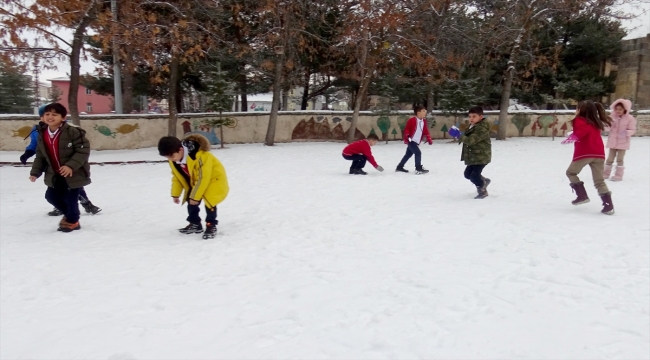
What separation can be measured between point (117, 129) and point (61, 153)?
13.7 m

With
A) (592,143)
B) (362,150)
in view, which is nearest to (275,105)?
(362,150)

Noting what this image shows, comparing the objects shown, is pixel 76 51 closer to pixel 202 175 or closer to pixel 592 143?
pixel 202 175

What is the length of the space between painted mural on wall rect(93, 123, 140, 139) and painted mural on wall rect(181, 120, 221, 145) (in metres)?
1.85

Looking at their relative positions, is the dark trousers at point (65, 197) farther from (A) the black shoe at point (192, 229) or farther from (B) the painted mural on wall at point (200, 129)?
(B) the painted mural on wall at point (200, 129)

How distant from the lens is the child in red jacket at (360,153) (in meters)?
10.6

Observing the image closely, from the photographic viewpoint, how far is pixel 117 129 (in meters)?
18.2

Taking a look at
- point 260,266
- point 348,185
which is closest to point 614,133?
point 348,185

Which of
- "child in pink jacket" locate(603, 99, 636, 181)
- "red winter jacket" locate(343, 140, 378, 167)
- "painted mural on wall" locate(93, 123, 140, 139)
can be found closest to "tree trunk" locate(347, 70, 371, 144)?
"painted mural on wall" locate(93, 123, 140, 139)

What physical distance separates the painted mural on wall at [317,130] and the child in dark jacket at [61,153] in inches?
592

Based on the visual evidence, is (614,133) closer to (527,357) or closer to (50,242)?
(527,357)

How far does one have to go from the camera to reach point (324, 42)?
19.7m

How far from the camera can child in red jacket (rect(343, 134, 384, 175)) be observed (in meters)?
10.6

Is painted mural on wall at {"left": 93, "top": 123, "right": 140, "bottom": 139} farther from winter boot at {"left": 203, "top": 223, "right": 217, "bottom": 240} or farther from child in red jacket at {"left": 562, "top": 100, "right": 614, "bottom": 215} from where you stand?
child in red jacket at {"left": 562, "top": 100, "right": 614, "bottom": 215}

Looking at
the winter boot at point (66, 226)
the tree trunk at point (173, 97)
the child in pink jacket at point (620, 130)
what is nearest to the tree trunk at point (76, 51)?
the tree trunk at point (173, 97)
